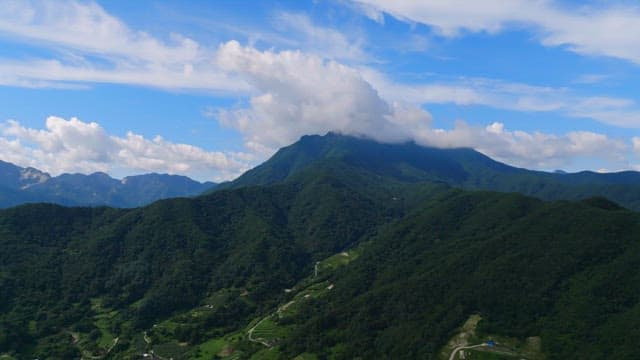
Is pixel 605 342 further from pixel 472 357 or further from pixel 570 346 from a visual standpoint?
pixel 472 357

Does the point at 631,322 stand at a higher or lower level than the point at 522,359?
higher

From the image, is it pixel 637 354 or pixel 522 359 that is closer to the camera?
pixel 637 354

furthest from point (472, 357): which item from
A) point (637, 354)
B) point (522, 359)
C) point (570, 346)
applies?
point (637, 354)

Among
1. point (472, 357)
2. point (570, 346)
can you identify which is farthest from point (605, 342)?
point (472, 357)

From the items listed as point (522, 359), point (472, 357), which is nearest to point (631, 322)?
point (522, 359)

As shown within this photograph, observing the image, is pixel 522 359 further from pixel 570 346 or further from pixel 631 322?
pixel 631 322

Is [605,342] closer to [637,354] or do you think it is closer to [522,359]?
[637,354]

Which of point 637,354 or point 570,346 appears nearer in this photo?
point 637,354
